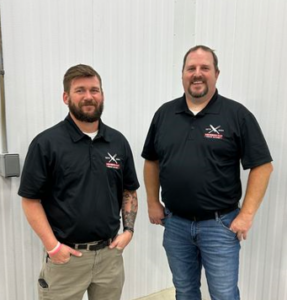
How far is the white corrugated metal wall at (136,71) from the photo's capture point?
1808 millimetres

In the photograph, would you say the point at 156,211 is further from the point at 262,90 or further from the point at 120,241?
the point at 262,90

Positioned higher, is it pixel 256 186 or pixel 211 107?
pixel 211 107

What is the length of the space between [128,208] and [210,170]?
1.60ft

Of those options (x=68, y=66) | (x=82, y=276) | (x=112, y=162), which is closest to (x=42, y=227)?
(x=82, y=276)

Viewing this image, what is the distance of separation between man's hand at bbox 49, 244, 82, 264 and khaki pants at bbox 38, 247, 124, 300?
0.02 meters

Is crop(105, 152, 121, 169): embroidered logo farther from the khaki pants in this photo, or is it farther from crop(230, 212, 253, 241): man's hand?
crop(230, 212, 253, 241): man's hand

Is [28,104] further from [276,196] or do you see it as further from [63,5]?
[276,196]

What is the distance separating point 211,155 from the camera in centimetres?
157

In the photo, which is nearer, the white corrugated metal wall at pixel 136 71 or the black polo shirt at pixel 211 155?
the black polo shirt at pixel 211 155

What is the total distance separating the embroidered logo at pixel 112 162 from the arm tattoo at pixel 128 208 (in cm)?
24

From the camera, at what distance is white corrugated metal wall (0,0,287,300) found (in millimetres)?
1808

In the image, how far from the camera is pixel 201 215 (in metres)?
1.59

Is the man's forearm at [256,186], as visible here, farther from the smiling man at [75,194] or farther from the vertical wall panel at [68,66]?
the vertical wall panel at [68,66]

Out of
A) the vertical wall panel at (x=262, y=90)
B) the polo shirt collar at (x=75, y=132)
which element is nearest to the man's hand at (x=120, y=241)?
the polo shirt collar at (x=75, y=132)
